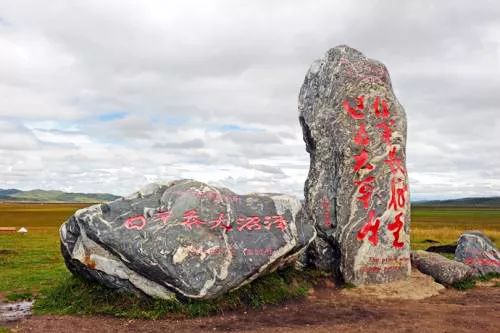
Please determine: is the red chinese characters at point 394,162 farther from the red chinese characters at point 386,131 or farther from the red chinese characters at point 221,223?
the red chinese characters at point 221,223

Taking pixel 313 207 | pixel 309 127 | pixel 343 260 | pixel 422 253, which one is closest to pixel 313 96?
pixel 309 127

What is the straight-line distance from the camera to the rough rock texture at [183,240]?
42.2 feet

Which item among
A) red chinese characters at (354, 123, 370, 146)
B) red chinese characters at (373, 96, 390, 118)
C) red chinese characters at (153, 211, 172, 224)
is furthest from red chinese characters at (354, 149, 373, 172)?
red chinese characters at (153, 211, 172, 224)

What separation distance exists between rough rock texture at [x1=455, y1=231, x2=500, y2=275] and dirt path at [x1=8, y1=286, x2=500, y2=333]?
438cm

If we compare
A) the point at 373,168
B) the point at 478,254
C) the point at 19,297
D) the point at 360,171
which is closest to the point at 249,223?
the point at 360,171

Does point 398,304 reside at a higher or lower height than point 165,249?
lower

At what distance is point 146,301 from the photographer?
12.9 meters

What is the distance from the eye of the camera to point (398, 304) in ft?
46.6

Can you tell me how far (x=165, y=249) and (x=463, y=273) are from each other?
10164 mm

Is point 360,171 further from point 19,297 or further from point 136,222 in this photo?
point 19,297

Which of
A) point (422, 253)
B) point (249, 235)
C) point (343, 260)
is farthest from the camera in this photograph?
point (422, 253)

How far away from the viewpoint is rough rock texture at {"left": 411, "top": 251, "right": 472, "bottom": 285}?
16812 mm

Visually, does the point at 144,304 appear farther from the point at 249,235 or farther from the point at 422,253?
the point at 422,253

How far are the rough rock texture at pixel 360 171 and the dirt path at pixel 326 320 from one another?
2233 millimetres
